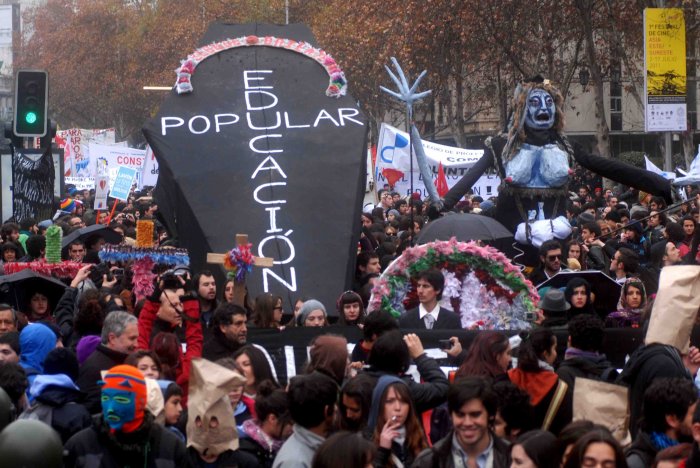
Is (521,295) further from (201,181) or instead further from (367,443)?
(367,443)

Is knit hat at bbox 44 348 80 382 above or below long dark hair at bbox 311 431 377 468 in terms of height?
above

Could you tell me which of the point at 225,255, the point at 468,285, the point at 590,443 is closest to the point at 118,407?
the point at 590,443

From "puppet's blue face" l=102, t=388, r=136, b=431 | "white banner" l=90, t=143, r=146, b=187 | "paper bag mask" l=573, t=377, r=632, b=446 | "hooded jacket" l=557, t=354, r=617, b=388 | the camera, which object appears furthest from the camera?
"white banner" l=90, t=143, r=146, b=187

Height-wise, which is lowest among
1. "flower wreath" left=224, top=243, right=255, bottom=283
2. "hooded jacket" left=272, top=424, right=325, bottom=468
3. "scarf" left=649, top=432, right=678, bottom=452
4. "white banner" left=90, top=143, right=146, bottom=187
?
"scarf" left=649, top=432, right=678, bottom=452

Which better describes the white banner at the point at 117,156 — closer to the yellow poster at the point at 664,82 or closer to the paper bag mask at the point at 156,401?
the yellow poster at the point at 664,82

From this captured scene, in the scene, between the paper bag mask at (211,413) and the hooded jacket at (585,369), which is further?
the hooded jacket at (585,369)

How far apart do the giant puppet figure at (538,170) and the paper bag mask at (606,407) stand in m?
6.12

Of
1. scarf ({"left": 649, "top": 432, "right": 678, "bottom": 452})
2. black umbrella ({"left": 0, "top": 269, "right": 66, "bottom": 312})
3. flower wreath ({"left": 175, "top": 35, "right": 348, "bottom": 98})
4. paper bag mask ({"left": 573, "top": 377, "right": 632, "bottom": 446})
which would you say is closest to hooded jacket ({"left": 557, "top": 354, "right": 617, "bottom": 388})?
paper bag mask ({"left": 573, "top": 377, "right": 632, "bottom": 446})

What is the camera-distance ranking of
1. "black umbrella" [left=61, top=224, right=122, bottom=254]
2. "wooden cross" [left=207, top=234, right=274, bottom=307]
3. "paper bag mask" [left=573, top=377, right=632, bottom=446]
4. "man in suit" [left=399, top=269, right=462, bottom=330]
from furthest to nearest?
"black umbrella" [left=61, top=224, right=122, bottom=254] → "wooden cross" [left=207, top=234, right=274, bottom=307] → "man in suit" [left=399, top=269, right=462, bottom=330] → "paper bag mask" [left=573, top=377, right=632, bottom=446]

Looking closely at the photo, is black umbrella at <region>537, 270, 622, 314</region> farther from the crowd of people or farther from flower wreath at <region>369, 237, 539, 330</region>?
flower wreath at <region>369, 237, 539, 330</region>

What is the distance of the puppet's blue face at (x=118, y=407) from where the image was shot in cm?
625

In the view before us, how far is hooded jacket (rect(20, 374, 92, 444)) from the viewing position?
23.5 feet

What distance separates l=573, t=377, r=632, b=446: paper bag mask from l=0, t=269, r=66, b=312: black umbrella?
18.1 feet

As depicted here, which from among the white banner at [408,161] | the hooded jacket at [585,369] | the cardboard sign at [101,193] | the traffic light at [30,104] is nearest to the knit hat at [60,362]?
the hooded jacket at [585,369]
